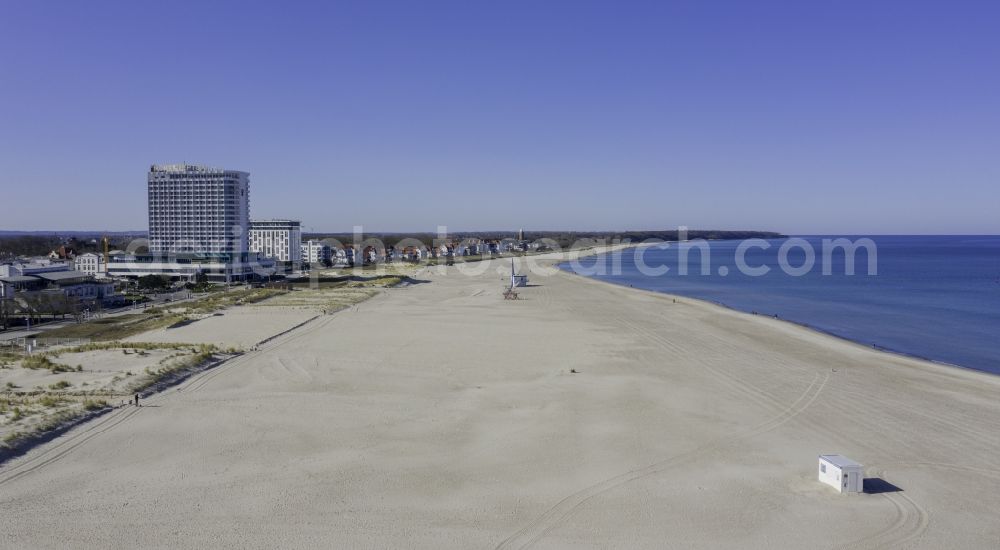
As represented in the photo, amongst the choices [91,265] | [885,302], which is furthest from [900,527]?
[91,265]

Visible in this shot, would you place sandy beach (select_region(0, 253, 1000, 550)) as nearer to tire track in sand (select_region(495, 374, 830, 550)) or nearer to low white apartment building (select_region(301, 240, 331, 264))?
tire track in sand (select_region(495, 374, 830, 550))

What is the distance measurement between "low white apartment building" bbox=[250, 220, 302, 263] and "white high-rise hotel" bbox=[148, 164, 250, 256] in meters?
16.3

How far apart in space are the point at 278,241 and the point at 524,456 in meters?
86.9

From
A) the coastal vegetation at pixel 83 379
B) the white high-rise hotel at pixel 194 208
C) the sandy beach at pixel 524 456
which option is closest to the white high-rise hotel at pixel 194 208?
the white high-rise hotel at pixel 194 208

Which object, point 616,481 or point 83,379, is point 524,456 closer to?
point 616,481

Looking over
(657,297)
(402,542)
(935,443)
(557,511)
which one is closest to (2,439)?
(402,542)

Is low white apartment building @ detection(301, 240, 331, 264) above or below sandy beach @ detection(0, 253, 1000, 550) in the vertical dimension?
above

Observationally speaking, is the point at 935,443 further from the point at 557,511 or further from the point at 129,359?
the point at 129,359

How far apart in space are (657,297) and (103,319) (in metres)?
31.2

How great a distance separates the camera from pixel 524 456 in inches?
475

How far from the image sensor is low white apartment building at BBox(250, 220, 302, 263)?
91562mm

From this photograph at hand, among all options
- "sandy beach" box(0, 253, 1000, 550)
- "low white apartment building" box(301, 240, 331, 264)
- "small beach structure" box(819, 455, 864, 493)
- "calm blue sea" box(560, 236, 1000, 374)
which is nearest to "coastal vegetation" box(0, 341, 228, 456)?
"sandy beach" box(0, 253, 1000, 550)

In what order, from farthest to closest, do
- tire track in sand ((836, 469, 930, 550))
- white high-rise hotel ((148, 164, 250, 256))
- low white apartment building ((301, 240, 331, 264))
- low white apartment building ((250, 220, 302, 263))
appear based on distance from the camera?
low white apartment building ((250, 220, 302, 263)) → low white apartment building ((301, 240, 331, 264)) → white high-rise hotel ((148, 164, 250, 256)) → tire track in sand ((836, 469, 930, 550))

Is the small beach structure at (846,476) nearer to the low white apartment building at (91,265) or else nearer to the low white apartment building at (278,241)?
the low white apartment building at (91,265)
